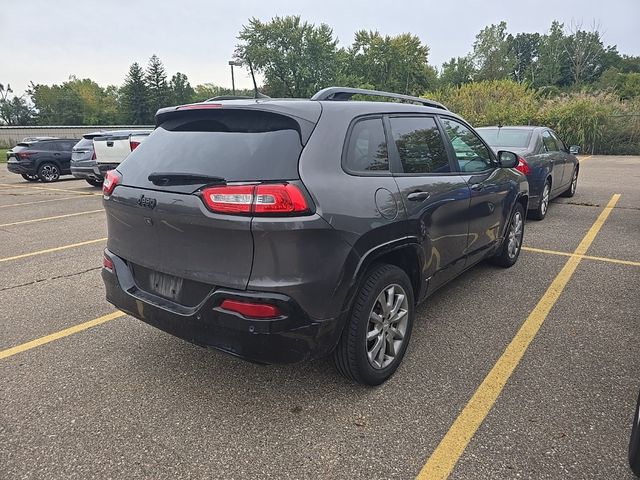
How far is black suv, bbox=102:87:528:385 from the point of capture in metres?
2.25

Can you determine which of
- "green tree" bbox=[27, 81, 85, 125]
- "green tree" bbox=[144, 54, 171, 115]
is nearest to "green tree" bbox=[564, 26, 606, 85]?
"green tree" bbox=[144, 54, 171, 115]

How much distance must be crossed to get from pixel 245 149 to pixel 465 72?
88106 millimetres

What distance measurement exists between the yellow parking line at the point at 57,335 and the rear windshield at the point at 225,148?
150cm

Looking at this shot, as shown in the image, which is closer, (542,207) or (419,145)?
(419,145)

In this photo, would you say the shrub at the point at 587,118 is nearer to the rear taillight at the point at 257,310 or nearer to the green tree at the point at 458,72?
the rear taillight at the point at 257,310

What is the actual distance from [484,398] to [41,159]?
18046mm

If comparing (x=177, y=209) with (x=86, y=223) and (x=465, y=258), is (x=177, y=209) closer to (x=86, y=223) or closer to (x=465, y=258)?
(x=465, y=258)

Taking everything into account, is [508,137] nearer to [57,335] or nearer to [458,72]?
[57,335]

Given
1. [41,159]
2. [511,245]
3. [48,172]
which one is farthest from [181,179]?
[48,172]

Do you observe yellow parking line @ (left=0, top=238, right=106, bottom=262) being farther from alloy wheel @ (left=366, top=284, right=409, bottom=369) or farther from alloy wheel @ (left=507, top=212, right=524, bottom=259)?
alloy wheel @ (left=507, top=212, right=524, bottom=259)

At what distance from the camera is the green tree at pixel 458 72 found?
80188 mm

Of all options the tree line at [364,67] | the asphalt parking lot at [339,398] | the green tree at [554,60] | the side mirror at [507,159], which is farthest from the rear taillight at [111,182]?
the green tree at [554,60]

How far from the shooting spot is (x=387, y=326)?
2.86 m

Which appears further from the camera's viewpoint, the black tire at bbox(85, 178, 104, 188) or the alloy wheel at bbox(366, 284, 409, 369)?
the black tire at bbox(85, 178, 104, 188)
